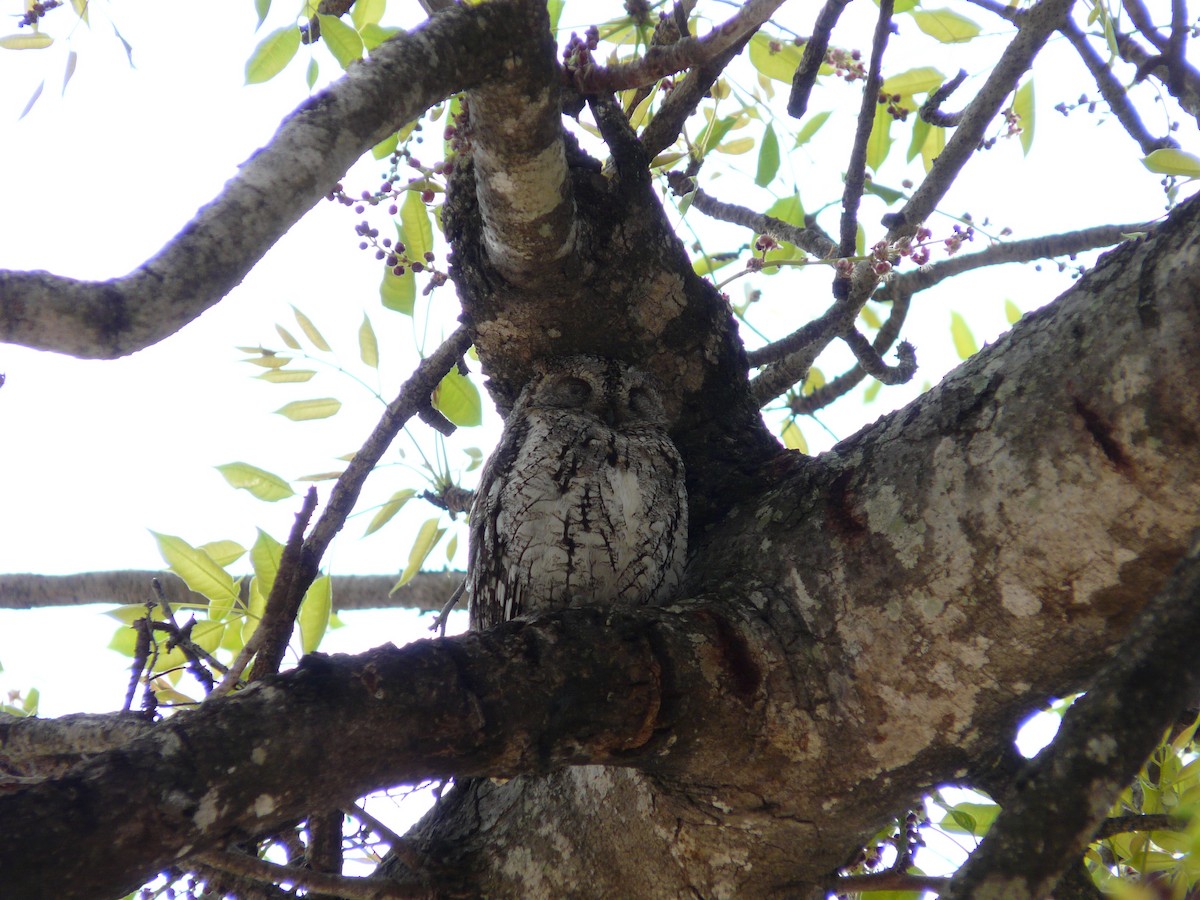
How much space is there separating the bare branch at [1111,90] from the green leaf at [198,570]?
2.65 metres

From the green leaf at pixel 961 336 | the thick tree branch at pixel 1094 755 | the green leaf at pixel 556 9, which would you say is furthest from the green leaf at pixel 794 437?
the thick tree branch at pixel 1094 755

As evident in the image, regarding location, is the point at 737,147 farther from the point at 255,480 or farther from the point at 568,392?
the point at 255,480

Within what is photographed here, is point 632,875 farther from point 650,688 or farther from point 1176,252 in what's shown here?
point 1176,252

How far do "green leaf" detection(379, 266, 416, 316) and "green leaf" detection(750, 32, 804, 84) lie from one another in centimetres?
112

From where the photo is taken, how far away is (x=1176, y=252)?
47.8 inches

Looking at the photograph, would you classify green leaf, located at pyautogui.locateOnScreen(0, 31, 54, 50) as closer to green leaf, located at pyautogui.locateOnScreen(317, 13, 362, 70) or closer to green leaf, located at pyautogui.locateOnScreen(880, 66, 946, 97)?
green leaf, located at pyautogui.locateOnScreen(317, 13, 362, 70)

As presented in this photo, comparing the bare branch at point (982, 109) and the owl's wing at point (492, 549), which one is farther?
the bare branch at point (982, 109)

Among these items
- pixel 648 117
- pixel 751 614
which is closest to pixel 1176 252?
pixel 751 614

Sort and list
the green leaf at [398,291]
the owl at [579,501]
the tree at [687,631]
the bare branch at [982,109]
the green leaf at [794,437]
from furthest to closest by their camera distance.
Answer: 1. the green leaf at [794,437]
2. the green leaf at [398,291]
3. the bare branch at [982,109]
4. the owl at [579,501]
5. the tree at [687,631]

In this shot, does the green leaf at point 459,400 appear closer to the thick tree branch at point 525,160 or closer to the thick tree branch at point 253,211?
the thick tree branch at point 525,160

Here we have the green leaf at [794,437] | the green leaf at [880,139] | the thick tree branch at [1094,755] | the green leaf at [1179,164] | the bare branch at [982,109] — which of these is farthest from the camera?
the green leaf at [794,437]

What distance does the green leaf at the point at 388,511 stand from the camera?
2.61m

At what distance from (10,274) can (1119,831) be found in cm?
182

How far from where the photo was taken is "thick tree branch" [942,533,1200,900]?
0.79 m
